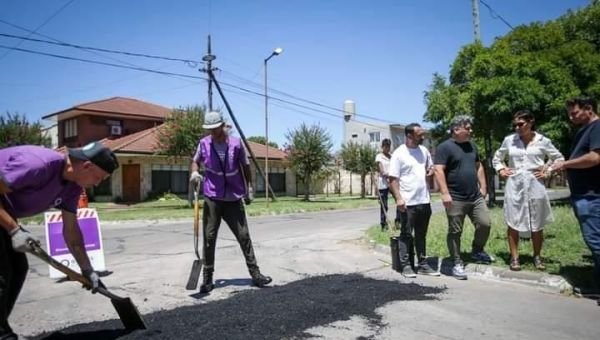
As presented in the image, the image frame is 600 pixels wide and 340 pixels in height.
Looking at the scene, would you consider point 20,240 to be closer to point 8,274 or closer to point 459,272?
point 8,274

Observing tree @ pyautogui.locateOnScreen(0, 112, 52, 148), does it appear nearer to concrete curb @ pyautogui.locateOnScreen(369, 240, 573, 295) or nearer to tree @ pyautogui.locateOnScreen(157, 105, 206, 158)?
tree @ pyautogui.locateOnScreen(157, 105, 206, 158)

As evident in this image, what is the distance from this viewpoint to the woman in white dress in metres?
5.83

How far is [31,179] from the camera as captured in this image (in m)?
3.10

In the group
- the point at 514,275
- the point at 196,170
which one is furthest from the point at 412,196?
the point at 196,170

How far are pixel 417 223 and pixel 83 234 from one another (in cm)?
462

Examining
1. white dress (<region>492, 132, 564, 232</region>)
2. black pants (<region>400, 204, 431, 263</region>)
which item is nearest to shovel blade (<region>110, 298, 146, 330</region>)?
black pants (<region>400, 204, 431, 263</region>)

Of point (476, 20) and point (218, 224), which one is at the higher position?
point (476, 20)

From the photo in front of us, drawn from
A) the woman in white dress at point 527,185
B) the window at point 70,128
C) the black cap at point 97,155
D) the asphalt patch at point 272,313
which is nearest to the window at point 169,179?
the window at point 70,128

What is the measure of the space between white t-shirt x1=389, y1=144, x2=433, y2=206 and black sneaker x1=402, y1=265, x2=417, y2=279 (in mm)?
842

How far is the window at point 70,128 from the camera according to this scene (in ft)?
117

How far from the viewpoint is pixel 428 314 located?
170 inches

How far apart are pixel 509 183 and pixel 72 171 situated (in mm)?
5156

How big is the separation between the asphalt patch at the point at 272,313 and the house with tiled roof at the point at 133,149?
2152 centimetres

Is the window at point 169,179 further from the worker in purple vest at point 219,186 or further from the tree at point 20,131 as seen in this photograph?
the worker in purple vest at point 219,186
